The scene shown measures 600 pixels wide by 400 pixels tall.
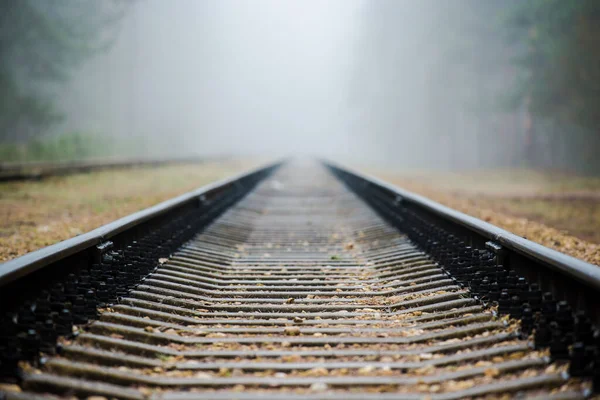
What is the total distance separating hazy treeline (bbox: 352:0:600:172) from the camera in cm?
2961

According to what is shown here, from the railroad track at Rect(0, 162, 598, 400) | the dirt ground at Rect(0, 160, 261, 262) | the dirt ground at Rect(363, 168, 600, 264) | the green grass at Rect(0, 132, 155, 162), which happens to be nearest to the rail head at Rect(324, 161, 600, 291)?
the railroad track at Rect(0, 162, 598, 400)

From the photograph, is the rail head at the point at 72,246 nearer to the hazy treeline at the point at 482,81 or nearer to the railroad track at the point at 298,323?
the railroad track at the point at 298,323

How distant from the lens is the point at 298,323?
4285 mm

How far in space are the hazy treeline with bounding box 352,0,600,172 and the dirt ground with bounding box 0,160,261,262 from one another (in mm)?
21454

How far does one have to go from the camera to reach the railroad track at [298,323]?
3.12 meters

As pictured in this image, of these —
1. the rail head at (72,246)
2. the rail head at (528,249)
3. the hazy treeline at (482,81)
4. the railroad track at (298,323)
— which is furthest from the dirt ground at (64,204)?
the hazy treeline at (482,81)

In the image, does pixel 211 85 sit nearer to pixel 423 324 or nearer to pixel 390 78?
pixel 390 78

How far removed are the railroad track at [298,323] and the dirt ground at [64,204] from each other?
2.62 metres

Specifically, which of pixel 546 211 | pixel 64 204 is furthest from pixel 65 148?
pixel 546 211

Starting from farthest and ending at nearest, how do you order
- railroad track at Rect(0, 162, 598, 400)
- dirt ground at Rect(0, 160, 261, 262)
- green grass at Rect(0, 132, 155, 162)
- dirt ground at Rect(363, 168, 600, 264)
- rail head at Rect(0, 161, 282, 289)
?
green grass at Rect(0, 132, 155, 162) → dirt ground at Rect(0, 160, 261, 262) → dirt ground at Rect(363, 168, 600, 264) → rail head at Rect(0, 161, 282, 289) → railroad track at Rect(0, 162, 598, 400)

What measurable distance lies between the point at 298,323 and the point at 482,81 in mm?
43850

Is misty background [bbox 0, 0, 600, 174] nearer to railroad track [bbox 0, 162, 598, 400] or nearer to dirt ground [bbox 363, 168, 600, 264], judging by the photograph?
dirt ground [bbox 363, 168, 600, 264]

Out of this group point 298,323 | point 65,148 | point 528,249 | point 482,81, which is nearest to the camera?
point 528,249

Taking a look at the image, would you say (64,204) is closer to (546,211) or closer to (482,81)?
(546,211)
